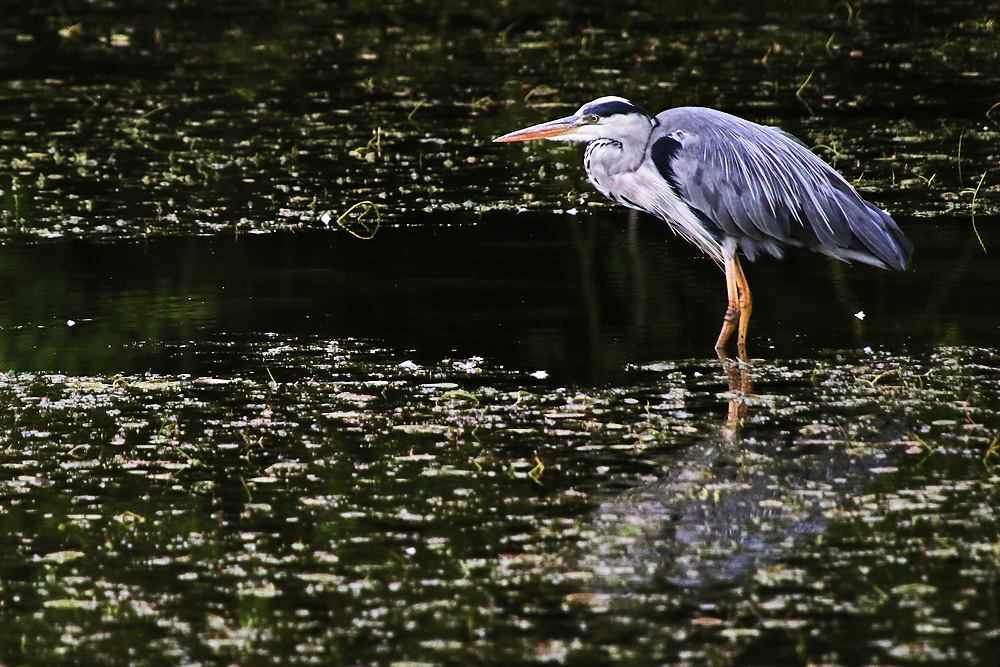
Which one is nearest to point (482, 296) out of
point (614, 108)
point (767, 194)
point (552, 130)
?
point (552, 130)

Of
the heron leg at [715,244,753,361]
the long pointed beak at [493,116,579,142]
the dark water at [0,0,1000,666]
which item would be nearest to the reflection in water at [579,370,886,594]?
the dark water at [0,0,1000,666]

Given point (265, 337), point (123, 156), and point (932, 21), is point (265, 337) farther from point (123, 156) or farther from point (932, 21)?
point (932, 21)

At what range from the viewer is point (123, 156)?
12.4 metres

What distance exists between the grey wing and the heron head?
14 centimetres

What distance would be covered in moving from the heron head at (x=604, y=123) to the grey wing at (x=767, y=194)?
0.47 ft

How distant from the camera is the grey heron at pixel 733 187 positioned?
7883 millimetres

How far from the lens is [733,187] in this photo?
25.9ft

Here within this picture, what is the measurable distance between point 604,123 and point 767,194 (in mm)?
923

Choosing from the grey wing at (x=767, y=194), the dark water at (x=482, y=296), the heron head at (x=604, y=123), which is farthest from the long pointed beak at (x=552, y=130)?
the dark water at (x=482, y=296)

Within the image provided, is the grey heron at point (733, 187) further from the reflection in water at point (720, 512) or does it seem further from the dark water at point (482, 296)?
the reflection in water at point (720, 512)

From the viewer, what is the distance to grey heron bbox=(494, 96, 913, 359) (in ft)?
25.9

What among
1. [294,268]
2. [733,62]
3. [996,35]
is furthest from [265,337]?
[996,35]

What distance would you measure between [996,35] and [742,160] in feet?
30.2

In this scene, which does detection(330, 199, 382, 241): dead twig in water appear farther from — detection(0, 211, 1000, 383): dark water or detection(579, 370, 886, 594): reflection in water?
detection(579, 370, 886, 594): reflection in water
